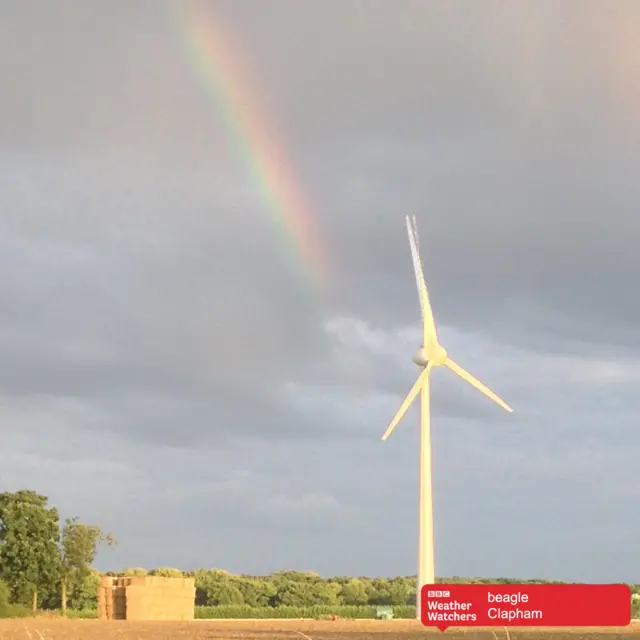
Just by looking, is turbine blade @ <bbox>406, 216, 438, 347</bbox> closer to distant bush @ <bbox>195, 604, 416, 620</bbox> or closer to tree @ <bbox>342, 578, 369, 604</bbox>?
distant bush @ <bbox>195, 604, 416, 620</bbox>

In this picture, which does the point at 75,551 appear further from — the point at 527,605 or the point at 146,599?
the point at 527,605

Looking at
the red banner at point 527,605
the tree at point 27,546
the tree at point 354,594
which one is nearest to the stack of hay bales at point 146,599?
the tree at point 27,546

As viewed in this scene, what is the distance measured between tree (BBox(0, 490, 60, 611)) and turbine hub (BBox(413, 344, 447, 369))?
53390 mm

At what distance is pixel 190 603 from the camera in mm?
107875

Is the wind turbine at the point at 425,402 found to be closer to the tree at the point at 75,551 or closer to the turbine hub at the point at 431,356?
the turbine hub at the point at 431,356

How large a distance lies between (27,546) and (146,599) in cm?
3231

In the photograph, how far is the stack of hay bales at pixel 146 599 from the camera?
103312 mm

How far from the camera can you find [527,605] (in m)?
52.1

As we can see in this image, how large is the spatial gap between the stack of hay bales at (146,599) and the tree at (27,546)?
2344cm

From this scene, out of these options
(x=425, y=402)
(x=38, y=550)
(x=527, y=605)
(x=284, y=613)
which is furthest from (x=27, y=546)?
(x=527, y=605)

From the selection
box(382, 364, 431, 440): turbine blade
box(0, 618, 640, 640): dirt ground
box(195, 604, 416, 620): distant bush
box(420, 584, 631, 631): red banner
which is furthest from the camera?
box(195, 604, 416, 620): distant bush

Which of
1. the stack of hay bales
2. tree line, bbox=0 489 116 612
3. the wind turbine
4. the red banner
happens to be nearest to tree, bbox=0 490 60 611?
tree line, bbox=0 489 116 612

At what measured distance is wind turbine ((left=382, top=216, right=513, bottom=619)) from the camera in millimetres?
96625

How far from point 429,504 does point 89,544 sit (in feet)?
169
